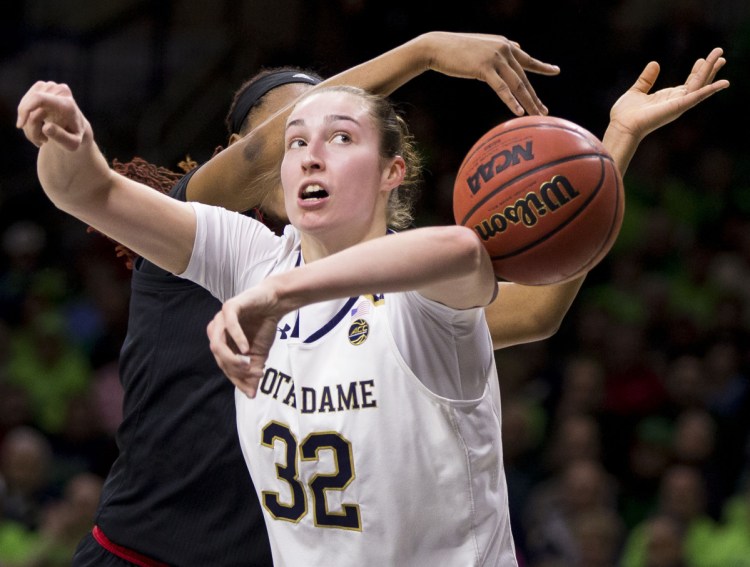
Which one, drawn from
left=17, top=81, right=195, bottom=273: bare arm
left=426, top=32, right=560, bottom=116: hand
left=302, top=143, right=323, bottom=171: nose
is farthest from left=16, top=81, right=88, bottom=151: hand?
left=426, top=32, right=560, bottom=116: hand

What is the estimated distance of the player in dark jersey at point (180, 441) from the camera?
317cm

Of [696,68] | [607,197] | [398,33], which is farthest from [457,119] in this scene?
[607,197]

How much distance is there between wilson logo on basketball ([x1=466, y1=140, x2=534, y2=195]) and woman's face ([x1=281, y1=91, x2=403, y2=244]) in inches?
9.3

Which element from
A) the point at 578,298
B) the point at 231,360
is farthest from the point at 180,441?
the point at 578,298

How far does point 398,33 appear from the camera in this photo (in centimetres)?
818

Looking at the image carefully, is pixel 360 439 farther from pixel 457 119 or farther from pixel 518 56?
pixel 457 119

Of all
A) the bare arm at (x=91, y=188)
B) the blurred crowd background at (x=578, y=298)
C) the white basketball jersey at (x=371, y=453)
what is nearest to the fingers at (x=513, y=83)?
the white basketball jersey at (x=371, y=453)

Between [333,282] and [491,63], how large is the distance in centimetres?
93

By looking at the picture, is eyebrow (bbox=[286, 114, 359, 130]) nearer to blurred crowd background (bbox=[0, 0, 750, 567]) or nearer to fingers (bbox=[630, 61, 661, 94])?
fingers (bbox=[630, 61, 661, 94])

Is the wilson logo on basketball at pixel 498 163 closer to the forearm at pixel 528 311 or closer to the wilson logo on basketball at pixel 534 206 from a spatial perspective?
the wilson logo on basketball at pixel 534 206

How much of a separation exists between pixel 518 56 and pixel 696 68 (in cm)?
51

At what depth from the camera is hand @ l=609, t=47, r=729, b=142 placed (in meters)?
2.99

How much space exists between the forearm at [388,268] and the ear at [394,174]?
0.53m

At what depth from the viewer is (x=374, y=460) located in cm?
244
